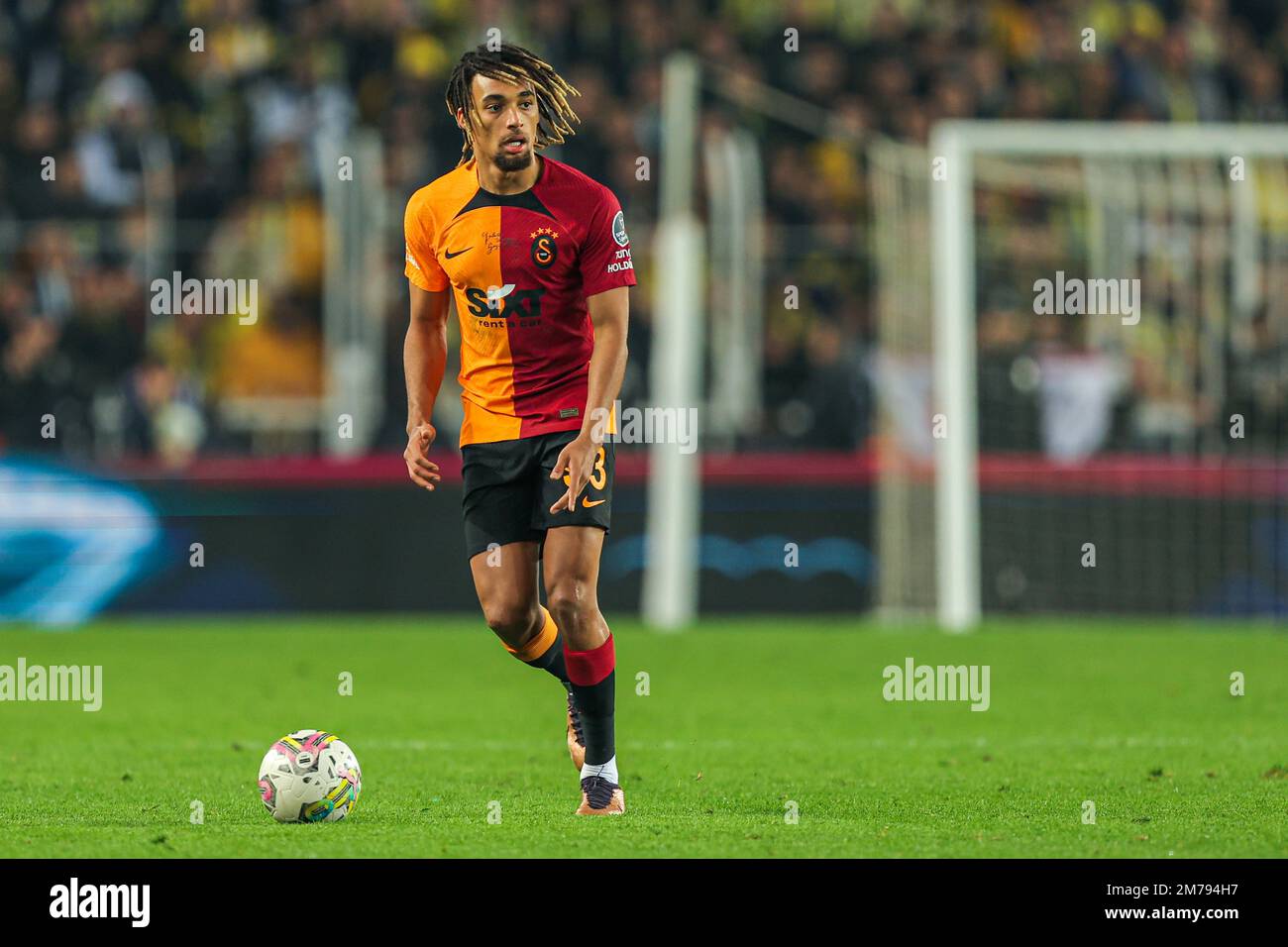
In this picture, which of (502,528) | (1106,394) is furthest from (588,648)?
(1106,394)

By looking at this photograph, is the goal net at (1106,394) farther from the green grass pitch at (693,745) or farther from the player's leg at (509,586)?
the player's leg at (509,586)

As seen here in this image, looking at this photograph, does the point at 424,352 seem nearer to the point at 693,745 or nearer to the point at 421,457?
the point at 421,457

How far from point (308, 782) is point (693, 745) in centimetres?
301

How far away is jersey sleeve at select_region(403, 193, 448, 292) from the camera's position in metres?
7.66

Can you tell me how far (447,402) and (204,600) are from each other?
9.31ft

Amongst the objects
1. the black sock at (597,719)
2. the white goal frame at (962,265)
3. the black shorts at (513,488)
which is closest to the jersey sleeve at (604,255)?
the black shorts at (513,488)

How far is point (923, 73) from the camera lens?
2130 centimetres

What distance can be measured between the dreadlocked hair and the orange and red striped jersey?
23 centimetres

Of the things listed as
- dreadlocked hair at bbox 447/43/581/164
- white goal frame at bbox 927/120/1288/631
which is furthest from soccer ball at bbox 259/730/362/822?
white goal frame at bbox 927/120/1288/631

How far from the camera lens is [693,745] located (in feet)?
32.3

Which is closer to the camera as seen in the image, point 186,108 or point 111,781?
point 111,781

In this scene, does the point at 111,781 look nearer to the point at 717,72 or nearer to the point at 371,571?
the point at 371,571

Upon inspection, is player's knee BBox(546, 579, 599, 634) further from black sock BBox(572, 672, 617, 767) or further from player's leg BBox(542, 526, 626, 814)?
black sock BBox(572, 672, 617, 767)
